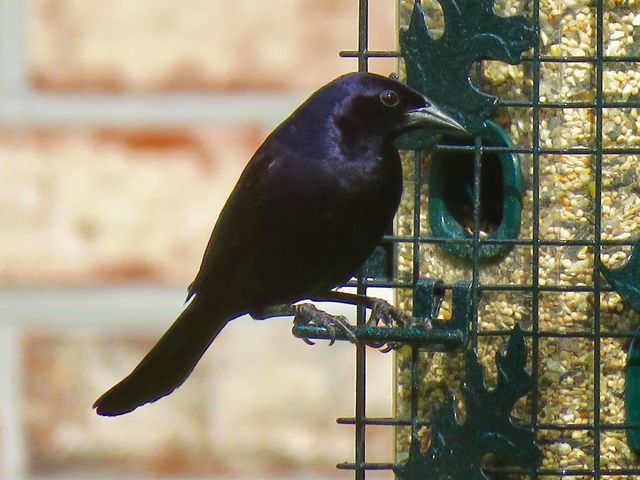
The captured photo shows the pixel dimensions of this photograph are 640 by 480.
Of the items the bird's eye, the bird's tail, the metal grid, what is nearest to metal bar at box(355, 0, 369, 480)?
the metal grid

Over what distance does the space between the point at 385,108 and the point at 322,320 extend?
0.89 feet

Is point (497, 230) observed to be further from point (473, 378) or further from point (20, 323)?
point (20, 323)

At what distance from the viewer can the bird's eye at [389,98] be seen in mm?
4152

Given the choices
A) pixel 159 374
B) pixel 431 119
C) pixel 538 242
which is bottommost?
pixel 159 374

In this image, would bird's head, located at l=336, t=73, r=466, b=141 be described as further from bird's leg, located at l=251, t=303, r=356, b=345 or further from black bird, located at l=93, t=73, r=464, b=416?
bird's leg, located at l=251, t=303, r=356, b=345

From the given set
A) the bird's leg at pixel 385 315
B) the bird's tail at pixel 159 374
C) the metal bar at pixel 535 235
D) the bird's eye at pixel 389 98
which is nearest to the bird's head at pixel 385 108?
the bird's eye at pixel 389 98

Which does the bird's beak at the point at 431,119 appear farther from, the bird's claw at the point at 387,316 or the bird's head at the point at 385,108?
the bird's claw at the point at 387,316

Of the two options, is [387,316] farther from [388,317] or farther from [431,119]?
[431,119]

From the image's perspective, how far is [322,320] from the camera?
4.20m

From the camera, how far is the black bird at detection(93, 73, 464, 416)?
416 cm

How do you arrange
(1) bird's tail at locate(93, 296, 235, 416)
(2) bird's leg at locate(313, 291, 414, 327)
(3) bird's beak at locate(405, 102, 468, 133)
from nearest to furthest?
1. (3) bird's beak at locate(405, 102, 468, 133)
2. (2) bird's leg at locate(313, 291, 414, 327)
3. (1) bird's tail at locate(93, 296, 235, 416)

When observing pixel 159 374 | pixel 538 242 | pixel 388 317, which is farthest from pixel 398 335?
pixel 159 374

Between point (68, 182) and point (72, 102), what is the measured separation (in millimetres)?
133

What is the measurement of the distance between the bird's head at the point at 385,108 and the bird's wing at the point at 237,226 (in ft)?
0.39
